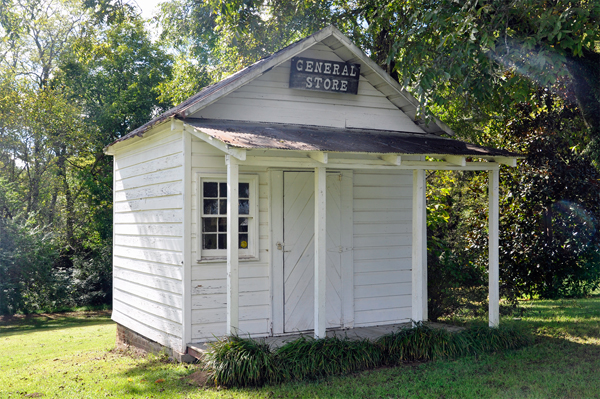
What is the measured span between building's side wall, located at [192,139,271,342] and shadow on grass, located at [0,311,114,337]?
9.85 m

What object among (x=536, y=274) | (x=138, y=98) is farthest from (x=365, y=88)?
(x=138, y=98)

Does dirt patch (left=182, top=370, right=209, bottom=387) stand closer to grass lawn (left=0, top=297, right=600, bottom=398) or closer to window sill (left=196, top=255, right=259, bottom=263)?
grass lawn (left=0, top=297, right=600, bottom=398)

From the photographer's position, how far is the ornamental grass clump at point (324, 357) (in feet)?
21.8

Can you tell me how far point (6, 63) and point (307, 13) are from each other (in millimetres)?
16308

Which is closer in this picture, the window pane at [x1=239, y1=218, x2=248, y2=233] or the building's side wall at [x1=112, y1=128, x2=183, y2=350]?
the building's side wall at [x1=112, y1=128, x2=183, y2=350]

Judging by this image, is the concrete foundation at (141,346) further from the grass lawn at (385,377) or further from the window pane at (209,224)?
the window pane at (209,224)

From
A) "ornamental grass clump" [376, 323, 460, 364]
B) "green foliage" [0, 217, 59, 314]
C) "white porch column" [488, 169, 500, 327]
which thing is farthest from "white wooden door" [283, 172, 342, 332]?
"green foliage" [0, 217, 59, 314]

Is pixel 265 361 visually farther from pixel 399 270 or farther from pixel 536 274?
pixel 536 274

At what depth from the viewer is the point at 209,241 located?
7980 mm

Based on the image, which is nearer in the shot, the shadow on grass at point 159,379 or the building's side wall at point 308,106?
the shadow on grass at point 159,379

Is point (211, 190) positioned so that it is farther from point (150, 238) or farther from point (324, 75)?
point (324, 75)

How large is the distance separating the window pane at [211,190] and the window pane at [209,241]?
58cm

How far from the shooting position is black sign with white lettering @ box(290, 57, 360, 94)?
28.6 ft

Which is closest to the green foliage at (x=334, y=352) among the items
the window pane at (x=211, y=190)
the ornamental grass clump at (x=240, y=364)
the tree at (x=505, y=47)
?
the ornamental grass clump at (x=240, y=364)
